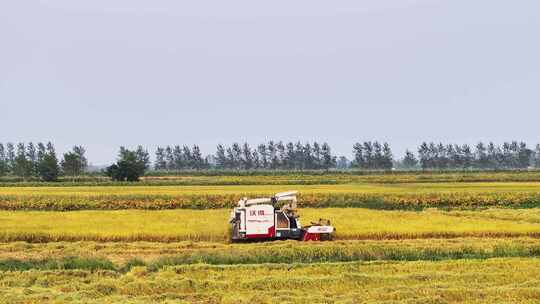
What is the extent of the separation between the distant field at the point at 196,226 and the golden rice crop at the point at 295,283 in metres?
7.72

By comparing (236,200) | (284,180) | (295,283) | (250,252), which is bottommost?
(295,283)

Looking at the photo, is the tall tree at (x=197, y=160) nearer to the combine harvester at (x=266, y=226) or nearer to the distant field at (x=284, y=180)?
the distant field at (x=284, y=180)

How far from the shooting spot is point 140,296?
15.0 meters

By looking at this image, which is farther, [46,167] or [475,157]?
[475,157]

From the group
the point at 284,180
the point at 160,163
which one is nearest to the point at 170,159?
the point at 160,163

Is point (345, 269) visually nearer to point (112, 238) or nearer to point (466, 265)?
point (466, 265)

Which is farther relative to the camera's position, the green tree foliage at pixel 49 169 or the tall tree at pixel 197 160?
the tall tree at pixel 197 160

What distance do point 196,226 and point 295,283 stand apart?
13606mm

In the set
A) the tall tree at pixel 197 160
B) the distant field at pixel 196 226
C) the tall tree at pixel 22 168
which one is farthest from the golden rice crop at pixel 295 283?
the tall tree at pixel 197 160

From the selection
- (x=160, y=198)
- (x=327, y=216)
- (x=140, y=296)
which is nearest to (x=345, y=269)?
(x=140, y=296)

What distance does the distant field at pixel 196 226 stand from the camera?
86.5 ft

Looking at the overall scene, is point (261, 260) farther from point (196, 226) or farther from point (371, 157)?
point (371, 157)

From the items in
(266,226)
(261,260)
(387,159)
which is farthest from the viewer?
(387,159)

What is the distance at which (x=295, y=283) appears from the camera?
16.0m
